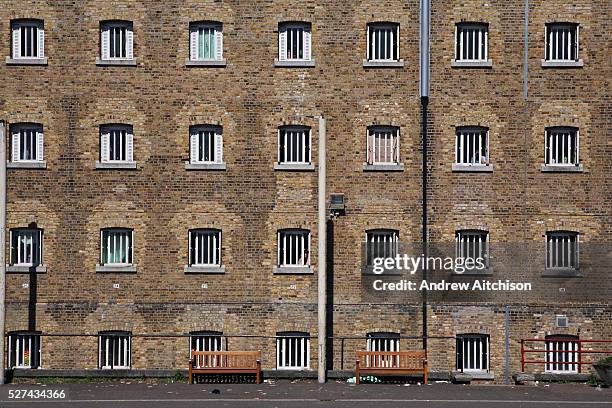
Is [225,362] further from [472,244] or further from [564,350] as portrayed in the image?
[564,350]

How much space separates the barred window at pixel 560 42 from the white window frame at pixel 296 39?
23.3 feet

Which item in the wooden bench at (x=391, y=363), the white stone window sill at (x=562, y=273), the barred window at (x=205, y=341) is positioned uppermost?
the white stone window sill at (x=562, y=273)

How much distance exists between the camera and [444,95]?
30.8m

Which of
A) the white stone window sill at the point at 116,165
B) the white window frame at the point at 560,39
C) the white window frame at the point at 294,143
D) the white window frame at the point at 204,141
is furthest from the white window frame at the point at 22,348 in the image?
the white window frame at the point at 560,39

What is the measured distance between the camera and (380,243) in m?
30.8

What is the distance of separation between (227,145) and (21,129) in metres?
6.15

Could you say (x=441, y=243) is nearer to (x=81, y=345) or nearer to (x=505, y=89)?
(x=505, y=89)

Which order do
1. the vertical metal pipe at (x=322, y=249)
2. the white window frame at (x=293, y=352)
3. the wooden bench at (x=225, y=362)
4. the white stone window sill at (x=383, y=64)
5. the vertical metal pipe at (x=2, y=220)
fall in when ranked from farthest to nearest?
the white window frame at (x=293, y=352)
the white stone window sill at (x=383, y=64)
the wooden bench at (x=225, y=362)
the vertical metal pipe at (x=322, y=249)
the vertical metal pipe at (x=2, y=220)

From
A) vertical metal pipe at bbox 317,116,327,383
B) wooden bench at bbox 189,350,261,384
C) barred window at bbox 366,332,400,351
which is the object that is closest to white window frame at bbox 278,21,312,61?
vertical metal pipe at bbox 317,116,327,383

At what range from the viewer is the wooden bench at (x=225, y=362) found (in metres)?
29.3

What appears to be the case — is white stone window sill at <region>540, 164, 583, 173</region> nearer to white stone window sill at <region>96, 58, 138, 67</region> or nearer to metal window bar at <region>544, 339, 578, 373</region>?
metal window bar at <region>544, 339, 578, 373</region>

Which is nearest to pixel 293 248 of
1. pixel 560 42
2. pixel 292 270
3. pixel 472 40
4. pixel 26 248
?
pixel 292 270

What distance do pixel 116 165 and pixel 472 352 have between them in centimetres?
1195

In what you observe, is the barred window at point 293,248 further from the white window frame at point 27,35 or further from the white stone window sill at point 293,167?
the white window frame at point 27,35
